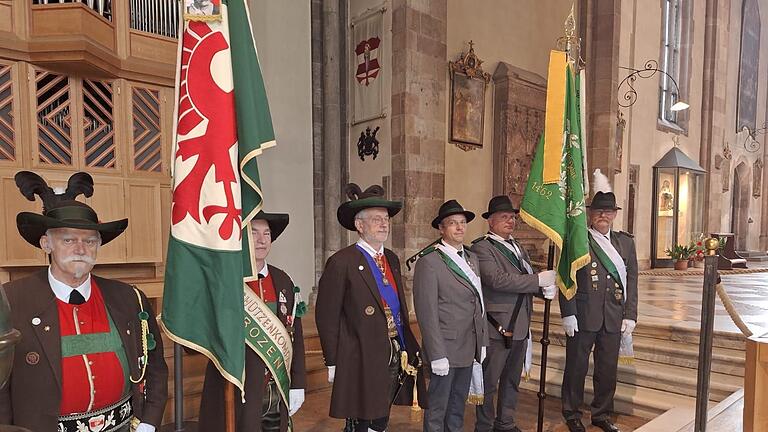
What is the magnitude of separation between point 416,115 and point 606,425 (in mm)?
4226

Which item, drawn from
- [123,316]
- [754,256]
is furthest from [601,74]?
[754,256]

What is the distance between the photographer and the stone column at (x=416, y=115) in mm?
6223

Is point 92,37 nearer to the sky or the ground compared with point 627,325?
nearer to the sky

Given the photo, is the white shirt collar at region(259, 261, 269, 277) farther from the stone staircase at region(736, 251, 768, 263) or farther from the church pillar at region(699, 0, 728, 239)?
the stone staircase at region(736, 251, 768, 263)

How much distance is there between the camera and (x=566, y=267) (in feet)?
11.8

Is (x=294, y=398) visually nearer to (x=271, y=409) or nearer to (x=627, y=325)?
(x=271, y=409)

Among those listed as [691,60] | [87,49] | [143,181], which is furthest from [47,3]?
[691,60]

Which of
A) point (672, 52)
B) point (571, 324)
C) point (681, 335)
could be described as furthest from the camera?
point (672, 52)

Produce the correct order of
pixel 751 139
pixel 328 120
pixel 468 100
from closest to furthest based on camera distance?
pixel 468 100 → pixel 328 120 → pixel 751 139

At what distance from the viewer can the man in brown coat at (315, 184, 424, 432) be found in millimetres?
2859

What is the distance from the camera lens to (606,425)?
12.4ft

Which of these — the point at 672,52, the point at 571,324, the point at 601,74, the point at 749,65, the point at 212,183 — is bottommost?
the point at 571,324

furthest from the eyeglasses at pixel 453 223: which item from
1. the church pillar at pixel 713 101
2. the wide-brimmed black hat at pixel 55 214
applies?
the church pillar at pixel 713 101

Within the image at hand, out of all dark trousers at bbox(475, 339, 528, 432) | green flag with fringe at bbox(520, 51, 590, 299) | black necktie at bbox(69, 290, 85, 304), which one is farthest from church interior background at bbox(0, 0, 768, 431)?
black necktie at bbox(69, 290, 85, 304)
